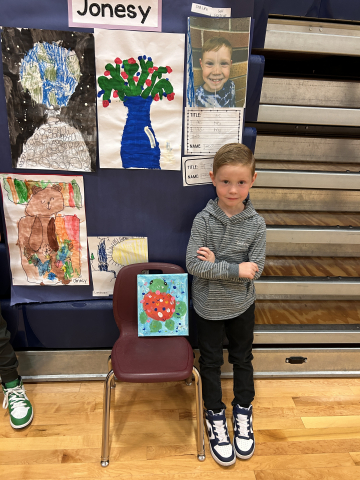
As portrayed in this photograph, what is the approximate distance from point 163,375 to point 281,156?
1403 millimetres

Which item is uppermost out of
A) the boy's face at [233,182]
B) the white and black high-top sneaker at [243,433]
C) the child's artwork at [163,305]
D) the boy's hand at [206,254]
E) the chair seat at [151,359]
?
the boy's face at [233,182]

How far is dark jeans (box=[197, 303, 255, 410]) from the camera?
1547 millimetres

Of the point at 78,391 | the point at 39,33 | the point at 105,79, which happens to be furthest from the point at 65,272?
the point at 39,33

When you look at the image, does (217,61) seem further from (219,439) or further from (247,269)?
(219,439)

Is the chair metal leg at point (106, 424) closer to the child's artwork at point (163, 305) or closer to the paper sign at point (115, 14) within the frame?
the child's artwork at point (163, 305)

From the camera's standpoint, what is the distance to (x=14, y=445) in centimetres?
149

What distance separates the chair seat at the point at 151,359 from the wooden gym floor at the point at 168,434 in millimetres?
436

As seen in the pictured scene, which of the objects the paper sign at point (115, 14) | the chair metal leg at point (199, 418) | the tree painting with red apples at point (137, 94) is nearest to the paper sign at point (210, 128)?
the tree painting with red apples at point (137, 94)

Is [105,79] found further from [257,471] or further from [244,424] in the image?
[257,471]

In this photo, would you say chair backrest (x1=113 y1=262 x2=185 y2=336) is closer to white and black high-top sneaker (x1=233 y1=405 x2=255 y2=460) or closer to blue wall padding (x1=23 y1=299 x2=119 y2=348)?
blue wall padding (x1=23 y1=299 x2=119 y2=348)

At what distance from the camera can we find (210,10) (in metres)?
1.32

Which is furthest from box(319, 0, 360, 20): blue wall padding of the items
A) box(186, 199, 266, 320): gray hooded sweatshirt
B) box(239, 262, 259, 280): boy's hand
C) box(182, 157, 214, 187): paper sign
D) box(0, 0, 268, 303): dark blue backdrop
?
box(239, 262, 259, 280): boy's hand

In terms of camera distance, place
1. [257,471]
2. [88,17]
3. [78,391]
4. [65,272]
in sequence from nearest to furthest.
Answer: [88,17] < [257,471] < [65,272] < [78,391]

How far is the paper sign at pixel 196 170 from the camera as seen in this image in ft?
4.96
